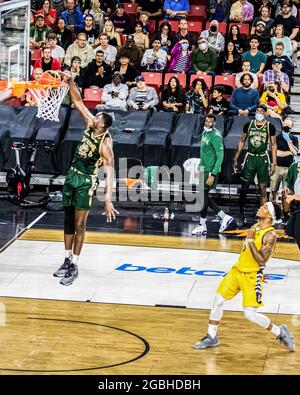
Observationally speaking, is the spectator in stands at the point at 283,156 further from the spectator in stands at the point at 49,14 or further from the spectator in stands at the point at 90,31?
the spectator in stands at the point at 49,14

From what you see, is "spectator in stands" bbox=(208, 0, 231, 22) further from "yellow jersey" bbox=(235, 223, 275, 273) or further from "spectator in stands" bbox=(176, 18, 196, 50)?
"yellow jersey" bbox=(235, 223, 275, 273)

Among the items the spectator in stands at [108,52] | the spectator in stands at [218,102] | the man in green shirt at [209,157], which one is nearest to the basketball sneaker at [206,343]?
the man in green shirt at [209,157]

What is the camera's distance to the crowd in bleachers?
23.0 metres

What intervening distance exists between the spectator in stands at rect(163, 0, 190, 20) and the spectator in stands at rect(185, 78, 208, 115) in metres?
3.31

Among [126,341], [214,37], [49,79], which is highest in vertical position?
[49,79]

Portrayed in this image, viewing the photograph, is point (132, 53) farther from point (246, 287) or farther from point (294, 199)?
point (246, 287)

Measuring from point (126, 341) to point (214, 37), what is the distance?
11990 millimetres

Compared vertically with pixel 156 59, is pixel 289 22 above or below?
above

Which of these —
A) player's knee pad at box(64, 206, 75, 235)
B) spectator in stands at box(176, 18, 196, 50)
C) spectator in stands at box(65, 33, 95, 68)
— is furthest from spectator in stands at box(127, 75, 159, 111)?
player's knee pad at box(64, 206, 75, 235)

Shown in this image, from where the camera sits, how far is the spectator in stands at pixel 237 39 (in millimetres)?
24500

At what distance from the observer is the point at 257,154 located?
20281 millimetres

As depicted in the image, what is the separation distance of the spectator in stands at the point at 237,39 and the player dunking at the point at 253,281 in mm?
11411

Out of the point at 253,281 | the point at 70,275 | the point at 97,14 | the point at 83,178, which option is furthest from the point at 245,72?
the point at 253,281

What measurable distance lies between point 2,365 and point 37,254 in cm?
514
